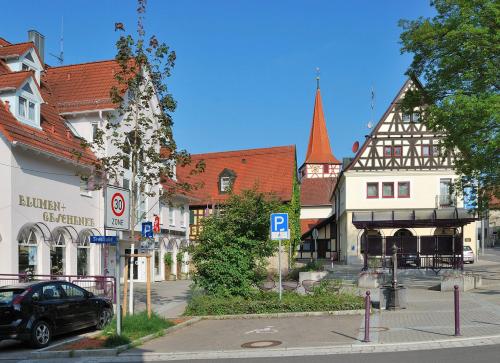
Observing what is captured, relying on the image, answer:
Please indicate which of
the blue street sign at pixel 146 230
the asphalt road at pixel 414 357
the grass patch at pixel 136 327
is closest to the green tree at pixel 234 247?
the grass patch at pixel 136 327

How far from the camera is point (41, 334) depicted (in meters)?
12.7

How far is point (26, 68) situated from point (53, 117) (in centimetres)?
243

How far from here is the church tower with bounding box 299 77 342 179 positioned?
10194 centimetres

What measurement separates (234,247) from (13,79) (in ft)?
37.7

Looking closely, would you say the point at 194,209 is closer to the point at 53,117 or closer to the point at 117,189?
the point at 53,117

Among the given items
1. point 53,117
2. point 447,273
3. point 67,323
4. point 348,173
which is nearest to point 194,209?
point 348,173

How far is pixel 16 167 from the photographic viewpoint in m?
20.5

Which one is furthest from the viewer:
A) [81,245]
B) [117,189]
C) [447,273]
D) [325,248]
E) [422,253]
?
[325,248]

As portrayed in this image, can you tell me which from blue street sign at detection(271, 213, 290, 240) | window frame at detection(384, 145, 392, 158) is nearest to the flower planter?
blue street sign at detection(271, 213, 290, 240)

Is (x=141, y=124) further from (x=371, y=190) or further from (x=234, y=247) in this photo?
(x=371, y=190)

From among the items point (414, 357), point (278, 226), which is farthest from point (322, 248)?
point (414, 357)

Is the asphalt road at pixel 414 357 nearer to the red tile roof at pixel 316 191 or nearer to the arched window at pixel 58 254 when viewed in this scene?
the arched window at pixel 58 254

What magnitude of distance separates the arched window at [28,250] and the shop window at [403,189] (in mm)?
33941

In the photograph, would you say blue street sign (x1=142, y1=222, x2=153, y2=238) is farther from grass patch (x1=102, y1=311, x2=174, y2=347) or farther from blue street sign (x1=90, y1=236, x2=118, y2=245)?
Result: blue street sign (x1=90, y1=236, x2=118, y2=245)
